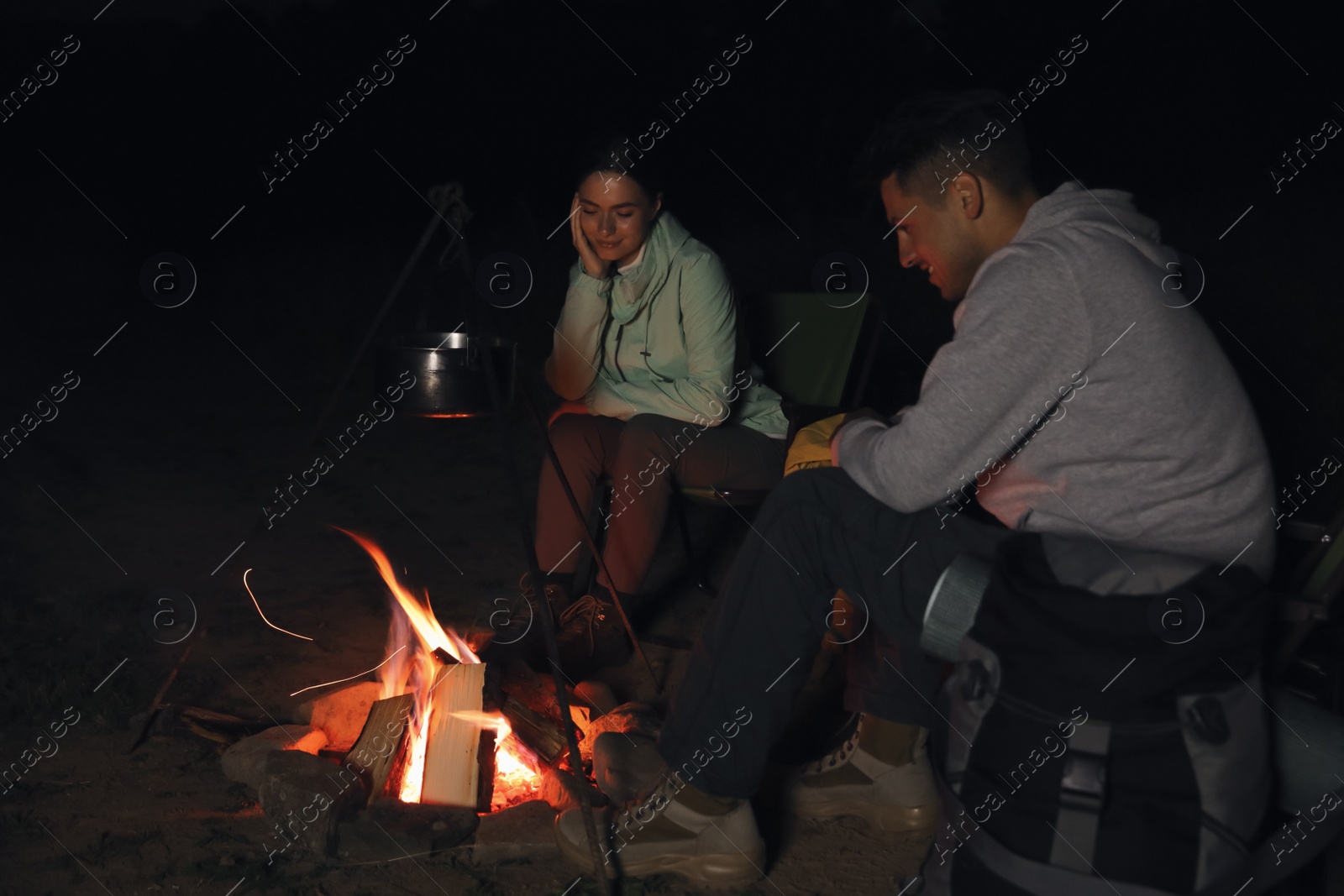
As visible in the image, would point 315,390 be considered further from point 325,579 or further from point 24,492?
point 325,579

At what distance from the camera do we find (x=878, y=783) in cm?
251

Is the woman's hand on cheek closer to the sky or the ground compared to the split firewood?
closer to the sky

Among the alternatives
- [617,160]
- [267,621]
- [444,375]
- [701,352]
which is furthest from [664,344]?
[267,621]

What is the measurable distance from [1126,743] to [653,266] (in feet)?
7.34

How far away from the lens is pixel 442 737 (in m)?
2.53

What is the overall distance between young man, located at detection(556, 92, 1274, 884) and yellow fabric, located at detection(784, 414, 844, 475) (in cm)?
50

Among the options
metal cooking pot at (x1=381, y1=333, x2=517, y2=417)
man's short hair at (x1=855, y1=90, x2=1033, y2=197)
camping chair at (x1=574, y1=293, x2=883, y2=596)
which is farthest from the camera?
camping chair at (x1=574, y1=293, x2=883, y2=596)

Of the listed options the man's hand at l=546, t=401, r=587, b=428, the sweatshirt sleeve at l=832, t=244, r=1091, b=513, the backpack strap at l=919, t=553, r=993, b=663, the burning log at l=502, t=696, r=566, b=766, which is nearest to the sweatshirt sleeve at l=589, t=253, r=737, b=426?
the man's hand at l=546, t=401, r=587, b=428

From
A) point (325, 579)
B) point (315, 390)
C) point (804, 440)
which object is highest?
point (315, 390)

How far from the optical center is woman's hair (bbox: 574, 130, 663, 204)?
3.11 meters

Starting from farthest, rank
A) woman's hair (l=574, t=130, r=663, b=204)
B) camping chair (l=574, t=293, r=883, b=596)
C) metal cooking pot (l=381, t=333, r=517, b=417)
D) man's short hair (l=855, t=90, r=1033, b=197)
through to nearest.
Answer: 1. camping chair (l=574, t=293, r=883, b=596)
2. woman's hair (l=574, t=130, r=663, b=204)
3. metal cooking pot (l=381, t=333, r=517, b=417)
4. man's short hair (l=855, t=90, r=1033, b=197)

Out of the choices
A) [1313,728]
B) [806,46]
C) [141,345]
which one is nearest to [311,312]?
[141,345]

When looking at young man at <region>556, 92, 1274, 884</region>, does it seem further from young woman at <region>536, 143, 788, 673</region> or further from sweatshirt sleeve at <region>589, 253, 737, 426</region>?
sweatshirt sleeve at <region>589, 253, 737, 426</region>

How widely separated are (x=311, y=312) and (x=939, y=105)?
9.73 metres
